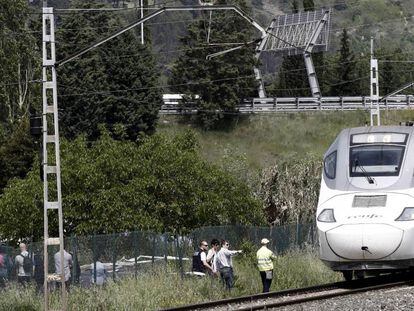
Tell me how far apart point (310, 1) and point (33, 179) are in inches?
3346

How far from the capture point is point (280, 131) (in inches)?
3401

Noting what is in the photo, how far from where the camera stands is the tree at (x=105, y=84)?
78.8 metres

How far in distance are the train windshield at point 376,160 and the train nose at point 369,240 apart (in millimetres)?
1680

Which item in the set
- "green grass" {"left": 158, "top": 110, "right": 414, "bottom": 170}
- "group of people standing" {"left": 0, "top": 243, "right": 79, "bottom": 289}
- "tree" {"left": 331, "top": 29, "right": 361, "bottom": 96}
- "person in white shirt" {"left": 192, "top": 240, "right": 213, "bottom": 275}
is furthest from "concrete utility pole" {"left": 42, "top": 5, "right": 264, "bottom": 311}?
"tree" {"left": 331, "top": 29, "right": 361, "bottom": 96}

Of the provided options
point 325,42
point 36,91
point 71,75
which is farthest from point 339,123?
point 36,91

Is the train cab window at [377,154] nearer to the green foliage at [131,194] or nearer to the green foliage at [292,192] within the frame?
the green foliage at [131,194]

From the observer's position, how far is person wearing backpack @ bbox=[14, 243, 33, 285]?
25844 millimetres

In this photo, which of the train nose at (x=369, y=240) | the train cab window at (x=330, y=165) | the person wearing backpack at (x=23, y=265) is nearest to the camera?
the train nose at (x=369, y=240)

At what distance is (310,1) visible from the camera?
123m

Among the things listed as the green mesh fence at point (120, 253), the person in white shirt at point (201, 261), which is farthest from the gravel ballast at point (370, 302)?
the green mesh fence at point (120, 253)

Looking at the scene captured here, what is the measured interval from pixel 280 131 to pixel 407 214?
65797 mm

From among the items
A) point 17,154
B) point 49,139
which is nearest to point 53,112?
point 49,139

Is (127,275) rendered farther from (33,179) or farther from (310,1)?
(310,1)

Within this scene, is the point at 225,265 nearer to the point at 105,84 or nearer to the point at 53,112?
the point at 53,112
